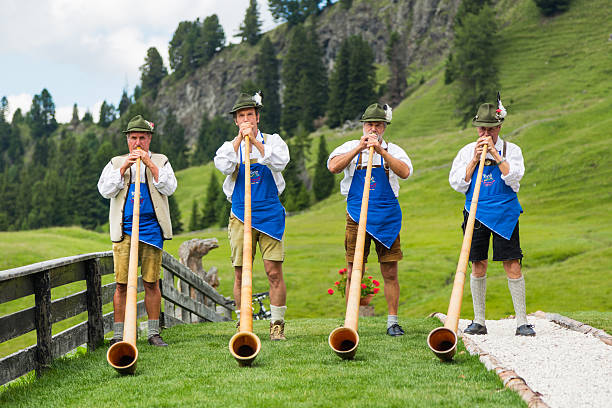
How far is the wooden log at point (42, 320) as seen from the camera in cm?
532

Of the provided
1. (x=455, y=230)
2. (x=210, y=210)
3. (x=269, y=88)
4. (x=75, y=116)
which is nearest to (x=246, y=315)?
(x=455, y=230)

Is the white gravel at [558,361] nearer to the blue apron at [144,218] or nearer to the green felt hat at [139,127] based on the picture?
the blue apron at [144,218]

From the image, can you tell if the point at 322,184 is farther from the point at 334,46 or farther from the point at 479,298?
the point at 334,46

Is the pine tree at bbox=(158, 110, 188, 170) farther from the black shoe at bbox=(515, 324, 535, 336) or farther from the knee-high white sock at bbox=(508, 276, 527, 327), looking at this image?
the black shoe at bbox=(515, 324, 535, 336)

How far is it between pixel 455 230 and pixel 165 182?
3236 cm

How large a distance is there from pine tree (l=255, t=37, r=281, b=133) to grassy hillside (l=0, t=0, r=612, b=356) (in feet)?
51.1

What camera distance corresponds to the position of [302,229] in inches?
1722

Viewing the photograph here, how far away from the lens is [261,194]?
6.45 m

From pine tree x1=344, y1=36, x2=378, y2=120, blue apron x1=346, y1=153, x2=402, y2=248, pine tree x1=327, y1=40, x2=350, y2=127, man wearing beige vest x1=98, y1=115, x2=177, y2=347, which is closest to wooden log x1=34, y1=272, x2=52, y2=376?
man wearing beige vest x1=98, y1=115, x2=177, y2=347

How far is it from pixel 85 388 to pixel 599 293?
1559 cm

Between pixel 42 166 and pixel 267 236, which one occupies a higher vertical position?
pixel 267 236

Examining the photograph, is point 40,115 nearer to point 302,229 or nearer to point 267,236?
point 302,229

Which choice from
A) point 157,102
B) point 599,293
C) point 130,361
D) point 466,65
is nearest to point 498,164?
point 130,361

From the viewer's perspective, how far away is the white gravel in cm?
420
